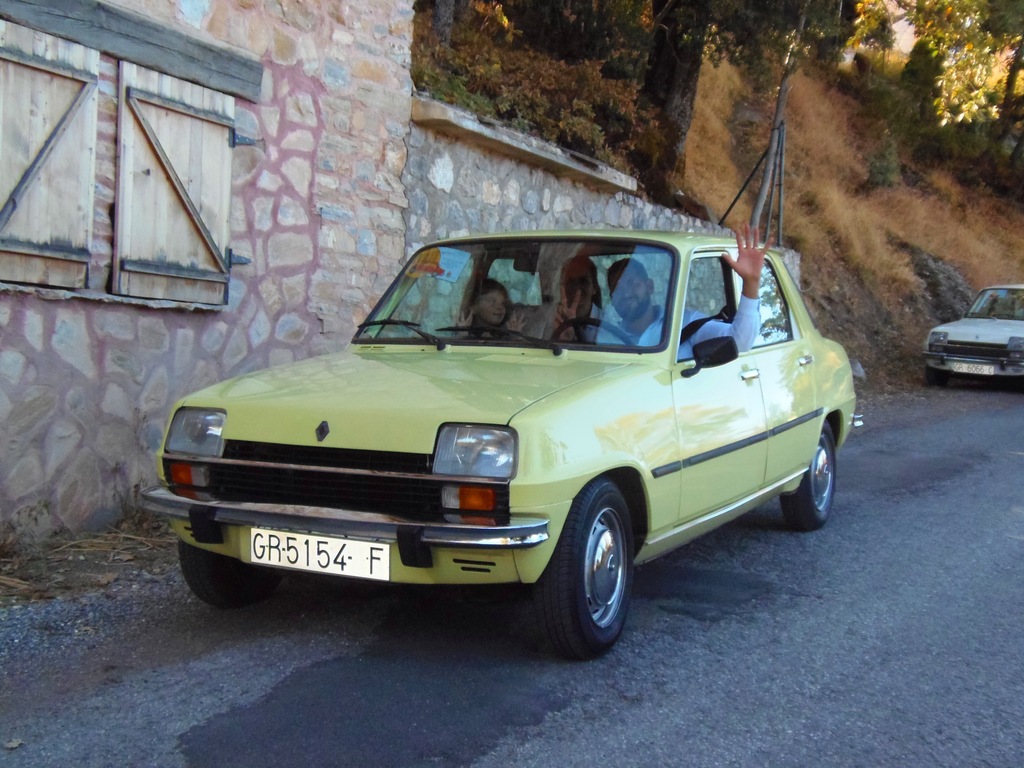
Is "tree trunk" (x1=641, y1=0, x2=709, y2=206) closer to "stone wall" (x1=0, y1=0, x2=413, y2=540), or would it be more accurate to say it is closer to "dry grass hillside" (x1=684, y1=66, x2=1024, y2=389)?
"dry grass hillside" (x1=684, y1=66, x2=1024, y2=389)

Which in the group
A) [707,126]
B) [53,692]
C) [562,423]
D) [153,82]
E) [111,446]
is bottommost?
[53,692]

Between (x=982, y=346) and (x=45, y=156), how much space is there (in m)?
13.9

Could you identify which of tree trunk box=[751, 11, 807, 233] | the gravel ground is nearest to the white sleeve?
the gravel ground

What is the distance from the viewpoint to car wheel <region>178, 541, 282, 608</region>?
13.9ft

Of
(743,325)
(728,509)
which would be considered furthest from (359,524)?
(743,325)

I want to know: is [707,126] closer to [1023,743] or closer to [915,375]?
[915,375]

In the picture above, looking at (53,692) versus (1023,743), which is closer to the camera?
(1023,743)

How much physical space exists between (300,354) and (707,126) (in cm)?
1860

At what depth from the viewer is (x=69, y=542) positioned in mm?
5469

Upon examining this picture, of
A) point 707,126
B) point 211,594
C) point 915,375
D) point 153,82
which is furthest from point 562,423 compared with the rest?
point 707,126

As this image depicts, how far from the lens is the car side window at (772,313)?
18.2 ft

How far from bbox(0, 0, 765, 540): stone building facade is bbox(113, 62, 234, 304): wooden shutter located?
0.06 m

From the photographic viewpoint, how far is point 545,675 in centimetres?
368

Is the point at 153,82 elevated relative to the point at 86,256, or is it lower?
elevated
